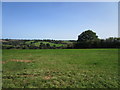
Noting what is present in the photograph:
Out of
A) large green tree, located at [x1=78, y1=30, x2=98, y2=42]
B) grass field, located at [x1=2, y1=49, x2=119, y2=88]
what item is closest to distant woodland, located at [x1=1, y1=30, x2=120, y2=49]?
large green tree, located at [x1=78, y1=30, x2=98, y2=42]

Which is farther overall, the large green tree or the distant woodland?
the large green tree

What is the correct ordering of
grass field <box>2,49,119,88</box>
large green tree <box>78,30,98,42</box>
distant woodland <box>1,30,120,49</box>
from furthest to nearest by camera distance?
1. large green tree <box>78,30,98,42</box>
2. distant woodland <box>1,30,120,49</box>
3. grass field <box>2,49,119,88</box>

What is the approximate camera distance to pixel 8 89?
3.70 meters

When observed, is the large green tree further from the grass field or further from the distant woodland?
the grass field

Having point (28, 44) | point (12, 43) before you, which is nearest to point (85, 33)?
point (28, 44)

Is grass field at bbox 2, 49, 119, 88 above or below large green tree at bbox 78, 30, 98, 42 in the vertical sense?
below

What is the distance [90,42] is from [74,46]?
19.4 feet

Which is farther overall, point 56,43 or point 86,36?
point 86,36

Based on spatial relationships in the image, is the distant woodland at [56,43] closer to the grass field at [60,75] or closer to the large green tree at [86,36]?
the large green tree at [86,36]

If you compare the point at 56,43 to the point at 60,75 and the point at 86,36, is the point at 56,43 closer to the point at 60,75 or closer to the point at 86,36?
the point at 86,36

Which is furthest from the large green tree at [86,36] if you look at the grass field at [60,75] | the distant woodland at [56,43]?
the grass field at [60,75]

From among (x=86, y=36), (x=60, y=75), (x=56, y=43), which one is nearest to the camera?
(x=60, y=75)

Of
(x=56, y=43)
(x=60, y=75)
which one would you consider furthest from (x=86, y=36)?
(x=60, y=75)

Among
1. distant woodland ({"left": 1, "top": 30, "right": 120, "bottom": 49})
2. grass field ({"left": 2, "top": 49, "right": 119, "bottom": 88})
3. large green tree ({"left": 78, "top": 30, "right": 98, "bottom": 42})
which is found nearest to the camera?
grass field ({"left": 2, "top": 49, "right": 119, "bottom": 88})
